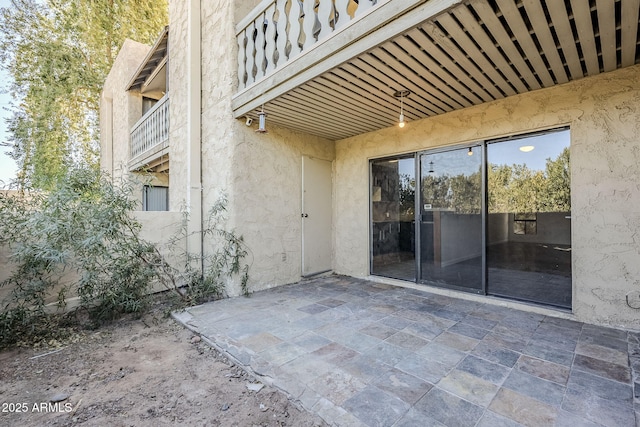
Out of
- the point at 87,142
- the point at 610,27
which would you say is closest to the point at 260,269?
the point at 610,27

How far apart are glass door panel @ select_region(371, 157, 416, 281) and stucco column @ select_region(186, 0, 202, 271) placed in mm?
2977

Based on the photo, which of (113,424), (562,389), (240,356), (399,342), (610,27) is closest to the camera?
(113,424)

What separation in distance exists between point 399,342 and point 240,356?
1.44 m

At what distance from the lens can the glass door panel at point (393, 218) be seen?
Answer: 185 inches

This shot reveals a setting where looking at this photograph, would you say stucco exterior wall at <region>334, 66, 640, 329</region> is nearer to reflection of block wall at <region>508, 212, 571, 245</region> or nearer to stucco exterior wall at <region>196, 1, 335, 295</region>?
reflection of block wall at <region>508, 212, 571, 245</region>

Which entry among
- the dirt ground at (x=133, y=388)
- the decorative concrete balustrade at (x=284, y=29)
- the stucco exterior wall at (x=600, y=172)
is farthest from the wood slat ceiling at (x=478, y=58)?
the dirt ground at (x=133, y=388)

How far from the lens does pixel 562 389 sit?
1976mm

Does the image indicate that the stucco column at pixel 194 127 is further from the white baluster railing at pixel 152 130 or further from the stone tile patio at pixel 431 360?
the white baluster railing at pixel 152 130

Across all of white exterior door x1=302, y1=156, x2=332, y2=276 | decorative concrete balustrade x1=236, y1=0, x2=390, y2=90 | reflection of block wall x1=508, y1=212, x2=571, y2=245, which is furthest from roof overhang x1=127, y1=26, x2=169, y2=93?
reflection of block wall x1=508, y1=212, x2=571, y2=245

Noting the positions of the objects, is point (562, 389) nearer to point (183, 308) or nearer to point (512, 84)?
point (512, 84)

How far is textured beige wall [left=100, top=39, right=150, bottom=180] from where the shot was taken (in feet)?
28.0

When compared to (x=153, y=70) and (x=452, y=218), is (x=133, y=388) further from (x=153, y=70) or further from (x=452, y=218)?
(x=153, y=70)

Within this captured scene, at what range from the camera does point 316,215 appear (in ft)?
17.8

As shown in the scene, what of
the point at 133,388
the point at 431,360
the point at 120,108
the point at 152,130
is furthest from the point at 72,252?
the point at 120,108
